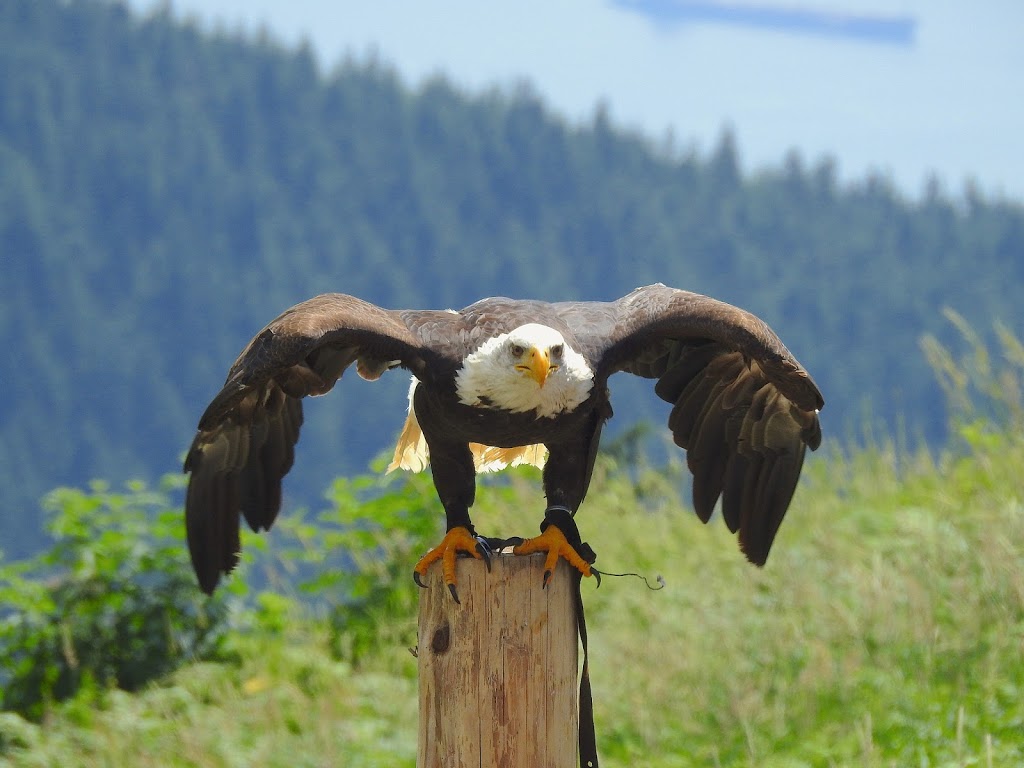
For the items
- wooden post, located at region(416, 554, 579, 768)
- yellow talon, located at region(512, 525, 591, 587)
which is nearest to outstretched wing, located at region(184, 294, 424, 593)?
yellow talon, located at region(512, 525, 591, 587)

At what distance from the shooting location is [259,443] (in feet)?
12.1

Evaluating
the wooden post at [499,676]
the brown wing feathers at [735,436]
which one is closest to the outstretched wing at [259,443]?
the wooden post at [499,676]

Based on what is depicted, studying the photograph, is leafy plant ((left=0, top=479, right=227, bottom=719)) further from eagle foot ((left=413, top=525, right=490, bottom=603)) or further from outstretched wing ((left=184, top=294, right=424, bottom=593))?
eagle foot ((left=413, top=525, right=490, bottom=603))

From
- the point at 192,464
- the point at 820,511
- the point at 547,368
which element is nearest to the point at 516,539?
the point at 547,368

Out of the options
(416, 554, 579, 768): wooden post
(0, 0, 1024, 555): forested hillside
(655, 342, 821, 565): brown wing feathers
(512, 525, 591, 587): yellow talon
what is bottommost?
(416, 554, 579, 768): wooden post

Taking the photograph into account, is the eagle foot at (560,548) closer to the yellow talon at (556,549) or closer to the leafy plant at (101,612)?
the yellow talon at (556,549)

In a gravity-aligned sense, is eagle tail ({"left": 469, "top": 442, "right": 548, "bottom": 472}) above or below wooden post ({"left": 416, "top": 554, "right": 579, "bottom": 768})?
above

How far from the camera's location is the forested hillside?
9.84 meters

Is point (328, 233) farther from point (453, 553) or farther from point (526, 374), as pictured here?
point (453, 553)

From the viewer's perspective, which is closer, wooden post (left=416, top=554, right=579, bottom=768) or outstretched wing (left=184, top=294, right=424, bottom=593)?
wooden post (left=416, top=554, right=579, bottom=768)

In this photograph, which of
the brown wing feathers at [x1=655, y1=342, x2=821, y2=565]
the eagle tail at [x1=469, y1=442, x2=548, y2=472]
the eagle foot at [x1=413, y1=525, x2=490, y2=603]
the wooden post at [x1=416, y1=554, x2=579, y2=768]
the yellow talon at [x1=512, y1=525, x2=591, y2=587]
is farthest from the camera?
the eagle tail at [x1=469, y1=442, x2=548, y2=472]

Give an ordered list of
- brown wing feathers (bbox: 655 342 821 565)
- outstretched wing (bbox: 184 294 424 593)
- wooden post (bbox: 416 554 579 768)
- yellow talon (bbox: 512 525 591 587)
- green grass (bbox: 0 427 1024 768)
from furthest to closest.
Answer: green grass (bbox: 0 427 1024 768) < brown wing feathers (bbox: 655 342 821 565) < outstretched wing (bbox: 184 294 424 593) < yellow talon (bbox: 512 525 591 587) < wooden post (bbox: 416 554 579 768)

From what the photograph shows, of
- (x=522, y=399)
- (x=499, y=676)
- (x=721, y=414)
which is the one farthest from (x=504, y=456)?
(x=499, y=676)

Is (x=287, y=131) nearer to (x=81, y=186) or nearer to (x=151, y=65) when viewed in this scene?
(x=151, y=65)
